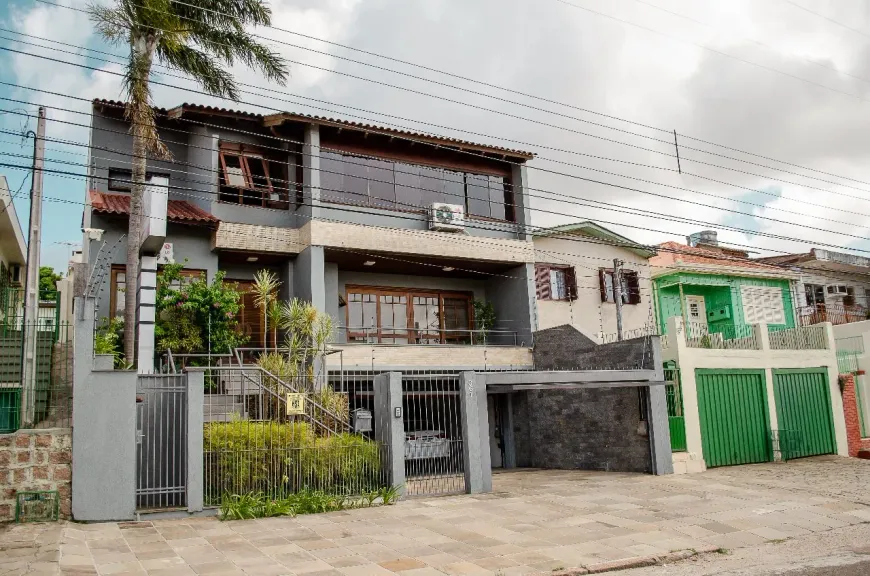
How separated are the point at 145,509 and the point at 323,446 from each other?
3101 mm

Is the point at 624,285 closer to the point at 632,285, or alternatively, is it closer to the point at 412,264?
the point at 632,285

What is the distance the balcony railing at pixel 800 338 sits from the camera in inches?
832

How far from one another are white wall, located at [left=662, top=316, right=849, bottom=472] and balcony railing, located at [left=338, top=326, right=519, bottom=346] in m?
5.19

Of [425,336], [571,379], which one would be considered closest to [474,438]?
[571,379]

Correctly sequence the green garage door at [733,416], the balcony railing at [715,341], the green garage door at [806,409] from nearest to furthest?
1. the green garage door at [733,416]
2. the balcony railing at [715,341]
3. the green garage door at [806,409]

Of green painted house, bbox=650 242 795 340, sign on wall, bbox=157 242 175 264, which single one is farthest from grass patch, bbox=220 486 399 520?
green painted house, bbox=650 242 795 340

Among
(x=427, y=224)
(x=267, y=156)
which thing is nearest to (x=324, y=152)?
(x=267, y=156)

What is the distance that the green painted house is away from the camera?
26422 millimetres

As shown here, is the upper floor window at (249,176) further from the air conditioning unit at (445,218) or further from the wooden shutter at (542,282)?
the wooden shutter at (542,282)

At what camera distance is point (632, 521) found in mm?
11914

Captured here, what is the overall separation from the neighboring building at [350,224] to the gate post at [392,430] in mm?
3740

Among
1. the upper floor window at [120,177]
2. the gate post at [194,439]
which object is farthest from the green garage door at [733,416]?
the upper floor window at [120,177]

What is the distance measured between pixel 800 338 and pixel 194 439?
1756 centimetres

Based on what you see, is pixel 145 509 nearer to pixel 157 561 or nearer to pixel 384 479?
pixel 157 561
